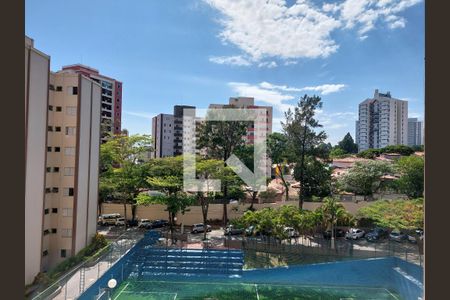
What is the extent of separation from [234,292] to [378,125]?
19.2 meters

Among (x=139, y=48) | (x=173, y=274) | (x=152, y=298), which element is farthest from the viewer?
(x=173, y=274)

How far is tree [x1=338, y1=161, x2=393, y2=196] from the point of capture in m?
11.4

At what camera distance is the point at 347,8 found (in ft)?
10.5

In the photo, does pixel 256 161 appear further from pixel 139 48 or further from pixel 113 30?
pixel 113 30

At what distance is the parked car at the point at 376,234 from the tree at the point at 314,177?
7.22 ft

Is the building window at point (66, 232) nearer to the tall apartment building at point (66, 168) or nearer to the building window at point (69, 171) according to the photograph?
the tall apartment building at point (66, 168)

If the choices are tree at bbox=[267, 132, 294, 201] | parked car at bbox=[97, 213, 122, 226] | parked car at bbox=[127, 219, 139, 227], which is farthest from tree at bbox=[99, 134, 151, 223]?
tree at bbox=[267, 132, 294, 201]

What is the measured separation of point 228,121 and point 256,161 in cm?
176

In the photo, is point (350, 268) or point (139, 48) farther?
point (350, 268)

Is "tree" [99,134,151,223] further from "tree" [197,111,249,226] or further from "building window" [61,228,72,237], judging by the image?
"building window" [61,228,72,237]

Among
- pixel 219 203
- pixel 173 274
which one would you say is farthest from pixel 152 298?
pixel 219 203

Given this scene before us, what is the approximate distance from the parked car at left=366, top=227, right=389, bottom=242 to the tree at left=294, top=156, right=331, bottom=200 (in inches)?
86.7
